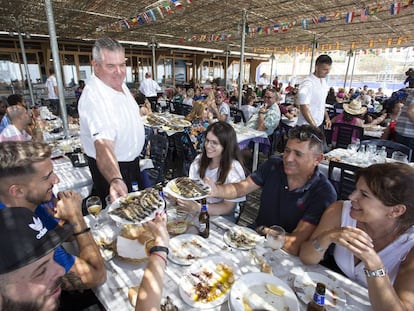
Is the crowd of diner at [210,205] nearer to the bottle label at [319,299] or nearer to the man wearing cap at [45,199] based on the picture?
the man wearing cap at [45,199]

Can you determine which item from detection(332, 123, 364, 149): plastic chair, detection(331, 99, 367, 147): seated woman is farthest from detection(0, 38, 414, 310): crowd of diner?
detection(331, 99, 367, 147): seated woman

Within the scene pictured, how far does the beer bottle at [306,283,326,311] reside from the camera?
100 cm

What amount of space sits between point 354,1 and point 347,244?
7436mm

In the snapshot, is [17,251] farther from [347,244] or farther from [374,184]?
[374,184]

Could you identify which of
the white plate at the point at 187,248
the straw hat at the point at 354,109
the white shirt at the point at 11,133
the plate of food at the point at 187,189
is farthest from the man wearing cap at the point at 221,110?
the white plate at the point at 187,248

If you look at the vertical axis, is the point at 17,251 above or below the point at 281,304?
above

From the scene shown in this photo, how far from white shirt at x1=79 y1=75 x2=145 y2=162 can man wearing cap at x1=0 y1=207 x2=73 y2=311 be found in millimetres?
1140

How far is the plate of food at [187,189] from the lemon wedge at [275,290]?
2.24 ft

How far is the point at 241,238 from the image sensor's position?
1.58 m

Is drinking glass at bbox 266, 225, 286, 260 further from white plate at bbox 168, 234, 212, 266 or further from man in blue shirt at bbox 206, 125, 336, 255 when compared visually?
white plate at bbox 168, 234, 212, 266

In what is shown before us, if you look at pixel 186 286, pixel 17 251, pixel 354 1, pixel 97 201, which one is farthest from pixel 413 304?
pixel 354 1

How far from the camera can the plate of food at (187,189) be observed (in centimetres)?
168

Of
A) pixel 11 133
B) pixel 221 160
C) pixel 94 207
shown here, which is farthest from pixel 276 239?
pixel 11 133

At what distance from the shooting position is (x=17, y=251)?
828mm
